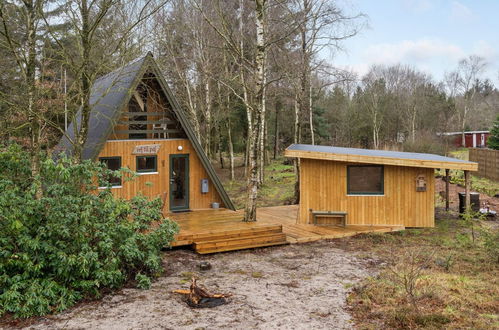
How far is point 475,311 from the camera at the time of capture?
6137mm

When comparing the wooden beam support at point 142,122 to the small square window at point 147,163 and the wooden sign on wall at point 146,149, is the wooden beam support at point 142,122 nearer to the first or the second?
the wooden sign on wall at point 146,149

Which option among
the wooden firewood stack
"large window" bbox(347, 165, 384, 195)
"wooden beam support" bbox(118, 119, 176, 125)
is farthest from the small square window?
the wooden firewood stack

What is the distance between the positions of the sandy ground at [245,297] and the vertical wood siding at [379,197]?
3040 millimetres

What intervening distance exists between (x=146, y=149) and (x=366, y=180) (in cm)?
702

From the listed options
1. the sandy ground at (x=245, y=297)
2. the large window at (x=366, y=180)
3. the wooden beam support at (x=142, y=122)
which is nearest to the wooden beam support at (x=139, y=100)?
the wooden beam support at (x=142, y=122)

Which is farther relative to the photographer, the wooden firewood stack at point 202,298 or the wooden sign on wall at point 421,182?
the wooden sign on wall at point 421,182

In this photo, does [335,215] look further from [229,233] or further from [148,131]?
[148,131]

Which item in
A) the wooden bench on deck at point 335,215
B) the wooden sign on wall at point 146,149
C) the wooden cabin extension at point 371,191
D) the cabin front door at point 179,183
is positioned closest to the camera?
the wooden bench on deck at point 335,215

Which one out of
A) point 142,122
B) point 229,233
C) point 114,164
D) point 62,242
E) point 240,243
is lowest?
point 240,243

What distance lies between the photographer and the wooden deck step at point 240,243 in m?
9.82

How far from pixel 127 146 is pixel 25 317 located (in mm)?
7609

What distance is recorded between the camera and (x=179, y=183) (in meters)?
13.8

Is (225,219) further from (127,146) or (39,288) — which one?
(39,288)

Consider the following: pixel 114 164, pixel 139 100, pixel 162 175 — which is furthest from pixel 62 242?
pixel 139 100
